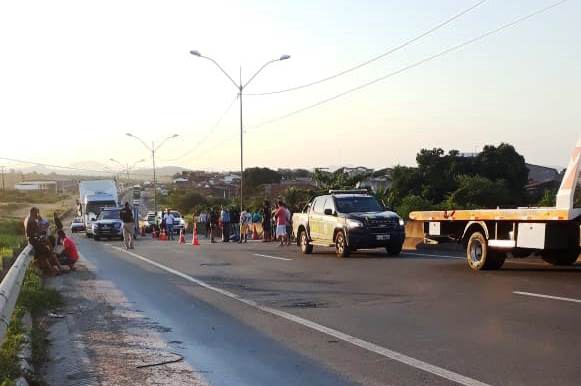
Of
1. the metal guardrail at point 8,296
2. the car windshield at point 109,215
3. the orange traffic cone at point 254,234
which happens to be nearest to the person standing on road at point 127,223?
the orange traffic cone at point 254,234

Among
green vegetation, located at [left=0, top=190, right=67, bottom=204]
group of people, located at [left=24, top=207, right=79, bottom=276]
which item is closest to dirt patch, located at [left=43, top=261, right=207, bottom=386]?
group of people, located at [left=24, top=207, right=79, bottom=276]

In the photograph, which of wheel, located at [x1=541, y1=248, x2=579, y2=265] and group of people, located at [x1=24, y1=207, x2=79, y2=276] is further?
group of people, located at [x1=24, y1=207, x2=79, y2=276]

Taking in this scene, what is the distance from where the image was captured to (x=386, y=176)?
58.7 metres

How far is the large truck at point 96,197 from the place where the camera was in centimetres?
4706

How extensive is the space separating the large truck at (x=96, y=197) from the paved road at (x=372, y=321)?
3166 cm

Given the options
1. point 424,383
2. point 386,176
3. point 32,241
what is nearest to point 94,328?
point 424,383

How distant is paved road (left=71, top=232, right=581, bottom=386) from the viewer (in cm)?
665

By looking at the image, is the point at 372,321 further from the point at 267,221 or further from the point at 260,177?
the point at 260,177

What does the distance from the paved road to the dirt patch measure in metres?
0.24

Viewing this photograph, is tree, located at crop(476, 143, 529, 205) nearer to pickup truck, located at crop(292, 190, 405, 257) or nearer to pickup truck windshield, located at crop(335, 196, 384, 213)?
pickup truck, located at crop(292, 190, 405, 257)

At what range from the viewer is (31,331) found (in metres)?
8.52

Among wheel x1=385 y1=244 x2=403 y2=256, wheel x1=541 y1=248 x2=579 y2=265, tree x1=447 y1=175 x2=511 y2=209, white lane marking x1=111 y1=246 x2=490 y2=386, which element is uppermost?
tree x1=447 y1=175 x2=511 y2=209

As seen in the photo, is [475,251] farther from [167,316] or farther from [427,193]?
[427,193]

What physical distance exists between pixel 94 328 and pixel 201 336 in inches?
61.7
